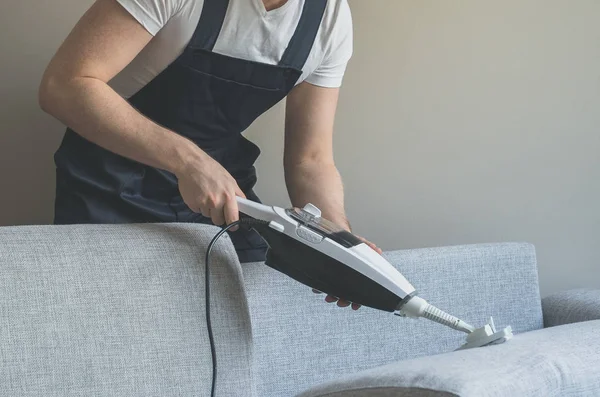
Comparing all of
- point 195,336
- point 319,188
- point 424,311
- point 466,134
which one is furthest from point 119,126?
point 466,134

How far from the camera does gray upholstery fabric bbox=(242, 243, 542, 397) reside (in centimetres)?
143

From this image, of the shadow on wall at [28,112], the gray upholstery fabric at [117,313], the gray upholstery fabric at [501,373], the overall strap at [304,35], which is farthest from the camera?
the shadow on wall at [28,112]

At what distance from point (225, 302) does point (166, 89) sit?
437 millimetres

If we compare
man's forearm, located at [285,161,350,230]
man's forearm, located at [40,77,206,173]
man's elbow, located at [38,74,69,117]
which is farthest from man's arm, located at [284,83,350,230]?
man's elbow, located at [38,74,69,117]

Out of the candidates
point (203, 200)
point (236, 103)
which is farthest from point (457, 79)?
point (203, 200)

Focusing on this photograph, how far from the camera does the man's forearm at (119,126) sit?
126cm

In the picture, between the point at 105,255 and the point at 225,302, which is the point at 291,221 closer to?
the point at 225,302

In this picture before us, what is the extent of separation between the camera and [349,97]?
1.91 metres

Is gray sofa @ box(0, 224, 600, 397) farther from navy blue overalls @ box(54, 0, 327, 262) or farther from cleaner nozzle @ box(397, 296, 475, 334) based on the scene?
navy blue overalls @ box(54, 0, 327, 262)

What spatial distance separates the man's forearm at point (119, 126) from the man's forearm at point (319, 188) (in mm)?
363

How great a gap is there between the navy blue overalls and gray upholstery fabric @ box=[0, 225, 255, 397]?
8.6 inches

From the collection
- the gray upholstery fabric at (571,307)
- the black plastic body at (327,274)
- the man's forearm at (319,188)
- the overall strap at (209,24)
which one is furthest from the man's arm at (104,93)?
the gray upholstery fabric at (571,307)

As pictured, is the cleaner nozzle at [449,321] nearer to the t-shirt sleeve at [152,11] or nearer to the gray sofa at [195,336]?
→ the gray sofa at [195,336]

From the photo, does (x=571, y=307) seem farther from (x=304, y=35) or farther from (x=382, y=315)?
(x=304, y=35)
